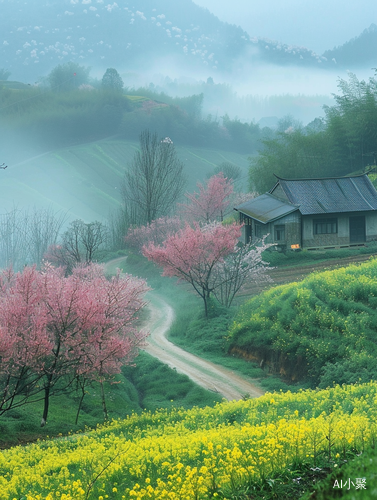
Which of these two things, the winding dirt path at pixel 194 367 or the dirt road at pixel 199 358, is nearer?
the winding dirt path at pixel 194 367

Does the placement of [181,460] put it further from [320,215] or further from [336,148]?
[336,148]

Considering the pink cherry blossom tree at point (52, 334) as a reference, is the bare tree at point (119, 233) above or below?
above

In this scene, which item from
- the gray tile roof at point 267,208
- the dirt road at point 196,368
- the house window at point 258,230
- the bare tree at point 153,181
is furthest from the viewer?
the bare tree at point 153,181

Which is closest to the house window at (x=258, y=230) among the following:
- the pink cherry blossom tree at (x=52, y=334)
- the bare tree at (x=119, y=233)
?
the bare tree at (x=119, y=233)

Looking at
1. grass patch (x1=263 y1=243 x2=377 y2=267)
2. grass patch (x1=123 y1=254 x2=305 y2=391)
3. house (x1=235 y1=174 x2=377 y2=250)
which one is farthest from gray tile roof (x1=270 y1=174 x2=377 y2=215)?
grass patch (x1=123 y1=254 x2=305 y2=391)

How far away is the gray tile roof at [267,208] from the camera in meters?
46.8

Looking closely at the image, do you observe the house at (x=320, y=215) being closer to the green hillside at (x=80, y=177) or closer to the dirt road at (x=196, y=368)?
the dirt road at (x=196, y=368)

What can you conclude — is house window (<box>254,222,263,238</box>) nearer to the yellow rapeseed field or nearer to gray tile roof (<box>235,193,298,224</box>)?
gray tile roof (<box>235,193,298,224</box>)

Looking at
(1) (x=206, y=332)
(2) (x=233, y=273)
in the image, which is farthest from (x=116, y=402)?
(2) (x=233, y=273)

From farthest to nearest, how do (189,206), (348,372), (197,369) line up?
(189,206), (197,369), (348,372)

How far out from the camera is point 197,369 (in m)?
27.2

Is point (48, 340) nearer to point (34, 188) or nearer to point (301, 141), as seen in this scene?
point (301, 141)

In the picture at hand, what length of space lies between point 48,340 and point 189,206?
172 ft

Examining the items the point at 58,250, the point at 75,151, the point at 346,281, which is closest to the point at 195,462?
the point at 346,281
